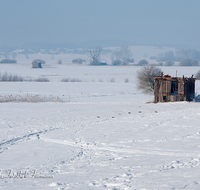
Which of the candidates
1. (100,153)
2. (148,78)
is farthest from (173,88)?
(100,153)

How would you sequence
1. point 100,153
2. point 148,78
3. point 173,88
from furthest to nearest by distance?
1. point 148,78
2. point 173,88
3. point 100,153

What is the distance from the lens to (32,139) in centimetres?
1041

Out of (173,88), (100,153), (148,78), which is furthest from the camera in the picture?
(148,78)

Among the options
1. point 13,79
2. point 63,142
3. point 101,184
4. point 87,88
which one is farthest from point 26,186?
point 13,79

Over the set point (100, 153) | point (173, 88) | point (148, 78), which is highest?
point (148, 78)

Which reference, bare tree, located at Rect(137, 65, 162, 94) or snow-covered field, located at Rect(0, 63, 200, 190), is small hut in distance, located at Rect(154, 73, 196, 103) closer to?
bare tree, located at Rect(137, 65, 162, 94)

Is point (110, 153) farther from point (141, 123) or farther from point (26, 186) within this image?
point (141, 123)

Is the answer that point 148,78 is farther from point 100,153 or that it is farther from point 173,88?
point 100,153

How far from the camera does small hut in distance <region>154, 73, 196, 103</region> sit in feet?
70.8

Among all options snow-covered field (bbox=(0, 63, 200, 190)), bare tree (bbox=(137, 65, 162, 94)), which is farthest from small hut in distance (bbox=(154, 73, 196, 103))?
snow-covered field (bbox=(0, 63, 200, 190))

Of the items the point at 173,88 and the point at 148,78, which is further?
the point at 148,78

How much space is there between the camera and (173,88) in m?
22.0

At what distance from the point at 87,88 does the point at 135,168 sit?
103ft

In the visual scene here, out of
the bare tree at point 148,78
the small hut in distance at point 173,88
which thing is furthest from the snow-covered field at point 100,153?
the bare tree at point 148,78
